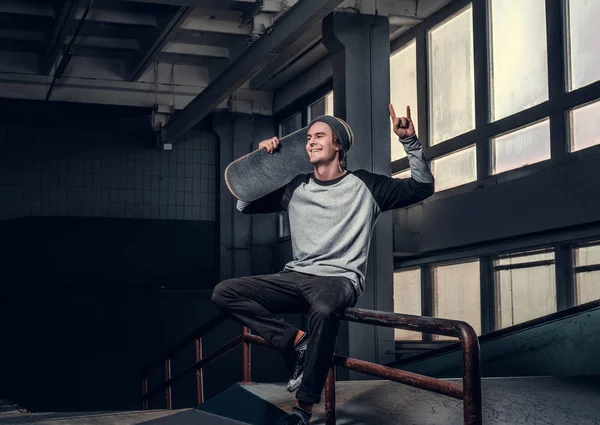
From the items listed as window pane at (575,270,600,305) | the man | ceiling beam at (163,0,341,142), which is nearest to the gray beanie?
the man

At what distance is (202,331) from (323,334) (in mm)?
1767

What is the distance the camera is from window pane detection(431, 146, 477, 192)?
7316 millimetres

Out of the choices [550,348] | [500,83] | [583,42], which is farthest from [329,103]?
[550,348]

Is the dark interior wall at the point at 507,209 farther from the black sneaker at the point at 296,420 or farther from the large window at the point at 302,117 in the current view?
the black sneaker at the point at 296,420

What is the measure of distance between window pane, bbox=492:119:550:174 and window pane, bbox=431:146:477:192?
35 centimetres

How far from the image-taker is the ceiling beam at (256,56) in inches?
245

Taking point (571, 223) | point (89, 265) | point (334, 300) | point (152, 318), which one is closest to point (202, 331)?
point (334, 300)

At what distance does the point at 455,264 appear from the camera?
7633 mm

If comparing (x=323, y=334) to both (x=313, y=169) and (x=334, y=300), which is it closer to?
(x=334, y=300)

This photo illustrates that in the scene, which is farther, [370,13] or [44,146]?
[44,146]

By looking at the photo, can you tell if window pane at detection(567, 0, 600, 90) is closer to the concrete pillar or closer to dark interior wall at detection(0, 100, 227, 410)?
the concrete pillar

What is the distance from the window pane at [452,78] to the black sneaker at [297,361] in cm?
489

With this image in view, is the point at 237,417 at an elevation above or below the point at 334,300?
below

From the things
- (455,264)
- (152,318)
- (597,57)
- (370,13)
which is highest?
(370,13)
